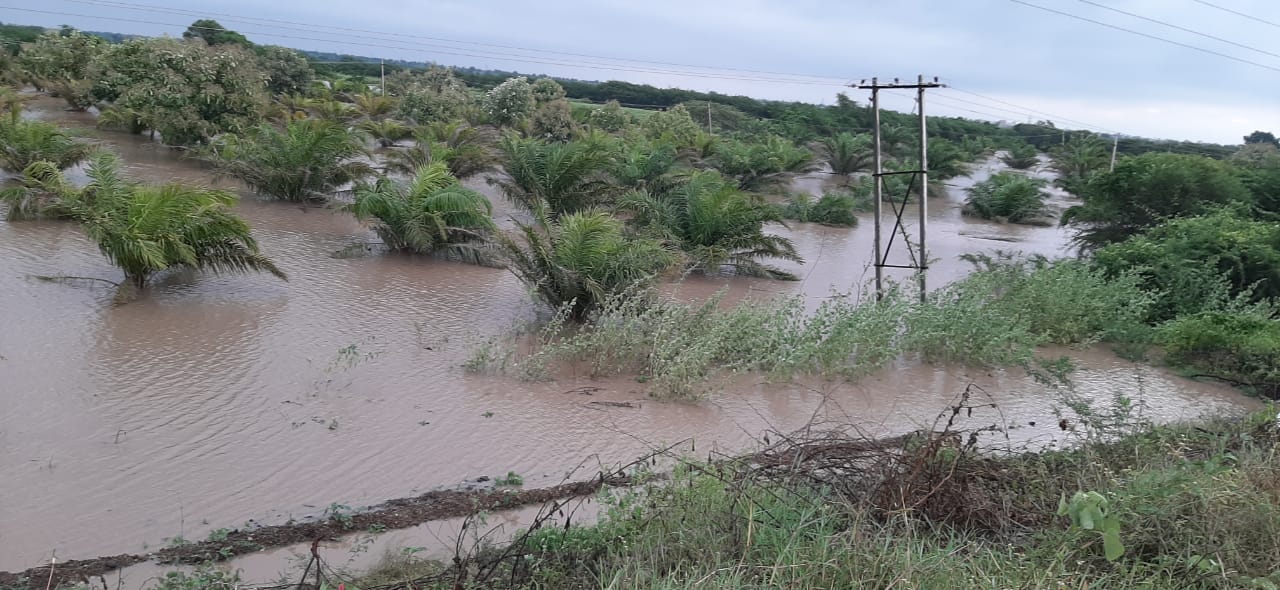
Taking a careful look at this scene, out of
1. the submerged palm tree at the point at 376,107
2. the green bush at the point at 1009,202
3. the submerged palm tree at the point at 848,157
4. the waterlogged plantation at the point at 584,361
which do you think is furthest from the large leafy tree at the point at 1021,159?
Result: the submerged palm tree at the point at 376,107

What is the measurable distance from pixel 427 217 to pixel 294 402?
5.10 meters

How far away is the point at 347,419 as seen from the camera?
6.13m

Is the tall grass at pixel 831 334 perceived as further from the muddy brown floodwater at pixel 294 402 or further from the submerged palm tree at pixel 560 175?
the submerged palm tree at pixel 560 175

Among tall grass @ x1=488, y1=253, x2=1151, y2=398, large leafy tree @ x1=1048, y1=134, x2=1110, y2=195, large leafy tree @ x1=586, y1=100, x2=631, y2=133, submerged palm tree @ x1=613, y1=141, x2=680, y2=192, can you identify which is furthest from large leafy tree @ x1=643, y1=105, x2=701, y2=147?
tall grass @ x1=488, y1=253, x2=1151, y2=398

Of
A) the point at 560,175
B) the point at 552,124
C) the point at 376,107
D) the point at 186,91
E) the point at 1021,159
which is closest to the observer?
the point at 560,175

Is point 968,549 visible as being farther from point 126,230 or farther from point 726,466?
point 126,230

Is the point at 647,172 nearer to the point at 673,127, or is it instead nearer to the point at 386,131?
the point at 386,131

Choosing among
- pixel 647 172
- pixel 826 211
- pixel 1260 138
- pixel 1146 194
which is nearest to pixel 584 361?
pixel 647 172

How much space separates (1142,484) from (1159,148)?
4132 centimetres

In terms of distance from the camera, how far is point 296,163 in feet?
43.3

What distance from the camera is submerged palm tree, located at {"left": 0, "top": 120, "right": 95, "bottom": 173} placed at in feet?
39.3

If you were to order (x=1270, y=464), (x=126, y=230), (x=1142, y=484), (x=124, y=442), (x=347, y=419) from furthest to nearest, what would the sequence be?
(x=126, y=230)
(x=347, y=419)
(x=124, y=442)
(x=1270, y=464)
(x=1142, y=484)

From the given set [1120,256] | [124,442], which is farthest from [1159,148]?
[124,442]

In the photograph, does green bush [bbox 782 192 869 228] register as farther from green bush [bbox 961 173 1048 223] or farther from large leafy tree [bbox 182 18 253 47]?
large leafy tree [bbox 182 18 253 47]
